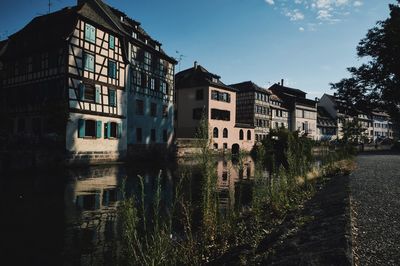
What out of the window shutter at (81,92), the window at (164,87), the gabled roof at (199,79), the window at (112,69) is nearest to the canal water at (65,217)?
the window shutter at (81,92)

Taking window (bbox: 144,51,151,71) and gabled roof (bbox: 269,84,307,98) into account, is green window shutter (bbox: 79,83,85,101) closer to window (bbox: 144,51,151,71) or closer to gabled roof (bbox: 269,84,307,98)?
window (bbox: 144,51,151,71)

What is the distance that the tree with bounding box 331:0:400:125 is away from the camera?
29984 millimetres

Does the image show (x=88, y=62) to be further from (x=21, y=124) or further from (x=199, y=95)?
(x=199, y=95)

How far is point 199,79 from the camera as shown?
3909cm

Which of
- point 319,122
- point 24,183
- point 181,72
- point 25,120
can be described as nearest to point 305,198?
point 24,183

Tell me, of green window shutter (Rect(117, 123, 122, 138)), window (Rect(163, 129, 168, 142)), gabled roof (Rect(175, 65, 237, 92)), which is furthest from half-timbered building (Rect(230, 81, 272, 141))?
green window shutter (Rect(117, 123, 122, 138))

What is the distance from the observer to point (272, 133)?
62.5 ft

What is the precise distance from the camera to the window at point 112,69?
24.9 meters

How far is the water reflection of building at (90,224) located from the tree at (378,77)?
3058 cm

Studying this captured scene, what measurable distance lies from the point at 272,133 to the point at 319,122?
51926 mm

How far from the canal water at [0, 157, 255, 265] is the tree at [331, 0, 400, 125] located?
1046 inches

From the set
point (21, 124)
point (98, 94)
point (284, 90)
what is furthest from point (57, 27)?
point (284, 90)

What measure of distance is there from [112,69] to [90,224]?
66.4ft

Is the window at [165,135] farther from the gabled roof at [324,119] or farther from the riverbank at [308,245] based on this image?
the gabled roof at [324,119]
